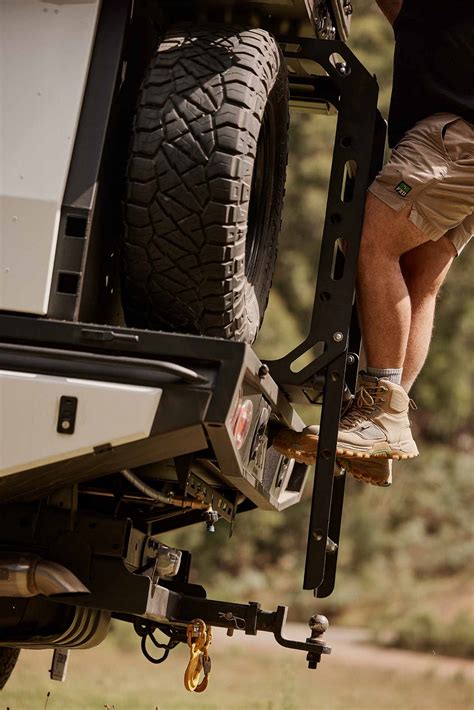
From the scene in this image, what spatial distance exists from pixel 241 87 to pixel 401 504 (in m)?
14.1

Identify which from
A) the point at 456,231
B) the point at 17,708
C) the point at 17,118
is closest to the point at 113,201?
the point at 17,118

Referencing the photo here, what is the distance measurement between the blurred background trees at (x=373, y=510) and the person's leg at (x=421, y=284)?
33.5ft

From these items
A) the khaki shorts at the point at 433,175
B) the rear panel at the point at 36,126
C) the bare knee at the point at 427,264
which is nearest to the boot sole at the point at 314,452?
the bare knee at the point at 427,264

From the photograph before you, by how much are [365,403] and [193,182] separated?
1.02 meters

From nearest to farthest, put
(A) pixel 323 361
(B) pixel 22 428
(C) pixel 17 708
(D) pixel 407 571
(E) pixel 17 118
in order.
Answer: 1. (B) pixel 22 428
2. (E) pixel 17 118
3. (A) pixel 323 361
4. (C) pixel 17 708
5. (D) pixel 407 571

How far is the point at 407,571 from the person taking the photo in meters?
16.3

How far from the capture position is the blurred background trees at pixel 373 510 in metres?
15.3

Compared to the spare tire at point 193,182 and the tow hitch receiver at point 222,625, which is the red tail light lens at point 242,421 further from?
the tow hitch receiver at point 222,625

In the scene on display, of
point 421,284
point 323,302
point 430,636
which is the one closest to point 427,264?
point 421,284

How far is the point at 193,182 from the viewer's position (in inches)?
125

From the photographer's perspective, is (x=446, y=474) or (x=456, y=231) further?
(x=446, y=474)

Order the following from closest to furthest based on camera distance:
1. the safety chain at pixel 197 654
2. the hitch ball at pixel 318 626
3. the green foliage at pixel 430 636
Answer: the safety chain at pixel 197 654, the hitch ball at pixel 318 626, the green foliage at pixel 430 636

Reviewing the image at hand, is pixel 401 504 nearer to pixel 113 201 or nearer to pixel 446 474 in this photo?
pixel 446 474

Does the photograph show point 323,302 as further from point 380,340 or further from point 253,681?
point 253,681
